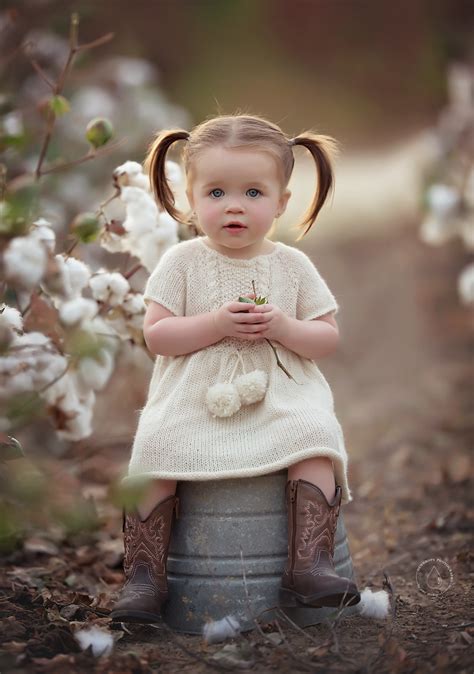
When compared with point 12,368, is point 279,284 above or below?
above

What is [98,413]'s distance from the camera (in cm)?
520

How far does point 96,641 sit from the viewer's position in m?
2.02

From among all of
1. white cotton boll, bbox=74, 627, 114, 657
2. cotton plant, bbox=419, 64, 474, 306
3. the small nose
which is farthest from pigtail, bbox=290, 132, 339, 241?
cotton plant, bbox=419, 64, 474, 306

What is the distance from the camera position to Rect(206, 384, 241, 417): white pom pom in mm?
2203

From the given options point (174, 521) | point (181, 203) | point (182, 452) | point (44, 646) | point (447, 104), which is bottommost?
point (44, 646)

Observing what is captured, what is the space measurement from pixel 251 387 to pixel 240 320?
157 mm

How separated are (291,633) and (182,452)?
45cm

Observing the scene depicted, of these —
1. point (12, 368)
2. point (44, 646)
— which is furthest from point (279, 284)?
point (44, 646)

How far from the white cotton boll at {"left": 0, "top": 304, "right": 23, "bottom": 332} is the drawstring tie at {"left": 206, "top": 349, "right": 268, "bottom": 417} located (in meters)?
0.45

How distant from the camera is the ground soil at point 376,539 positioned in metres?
1.99

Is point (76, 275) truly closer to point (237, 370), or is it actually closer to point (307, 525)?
point (237, 370)

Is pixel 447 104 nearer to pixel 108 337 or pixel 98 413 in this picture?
pixel 98 413

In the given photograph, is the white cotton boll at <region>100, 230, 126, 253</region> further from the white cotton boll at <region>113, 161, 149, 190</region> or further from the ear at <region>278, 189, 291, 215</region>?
the ear at <region>278, 189, 291, 215</region>

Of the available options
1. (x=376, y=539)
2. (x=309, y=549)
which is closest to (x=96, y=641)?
(x=309, y=549)
